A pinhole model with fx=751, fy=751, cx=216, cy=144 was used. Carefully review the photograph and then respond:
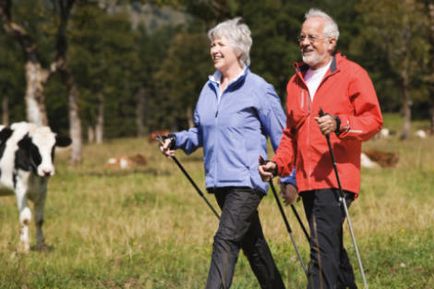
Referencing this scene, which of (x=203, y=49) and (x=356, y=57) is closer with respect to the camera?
(x=356, y=57)

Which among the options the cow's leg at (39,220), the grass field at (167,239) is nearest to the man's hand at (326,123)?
the grass field at (167,239)

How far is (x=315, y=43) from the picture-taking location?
18.3ft

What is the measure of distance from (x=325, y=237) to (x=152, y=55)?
95.7 meters

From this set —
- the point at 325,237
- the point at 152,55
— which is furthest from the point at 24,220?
the point at 152,55

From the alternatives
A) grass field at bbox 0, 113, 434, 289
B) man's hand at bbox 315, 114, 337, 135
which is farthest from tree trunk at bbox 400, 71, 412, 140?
man's hand at bbox 315, 114, 337, 135

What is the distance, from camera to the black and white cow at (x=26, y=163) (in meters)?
10.5

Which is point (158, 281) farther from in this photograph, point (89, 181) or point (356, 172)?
point (89, 181)

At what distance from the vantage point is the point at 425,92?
67062 mm

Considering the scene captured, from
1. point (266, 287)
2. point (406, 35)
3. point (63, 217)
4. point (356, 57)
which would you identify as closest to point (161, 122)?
point (356, 57)

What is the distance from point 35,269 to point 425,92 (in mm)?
62490

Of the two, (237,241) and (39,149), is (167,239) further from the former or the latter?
(237,241)

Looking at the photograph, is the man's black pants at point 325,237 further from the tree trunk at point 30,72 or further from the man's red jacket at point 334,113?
the tree trunk at point 30,72

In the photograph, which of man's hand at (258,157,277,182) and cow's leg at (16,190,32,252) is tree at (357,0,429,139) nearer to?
cow's leg at (16,190,32,252)

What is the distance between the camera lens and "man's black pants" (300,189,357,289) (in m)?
5.38
